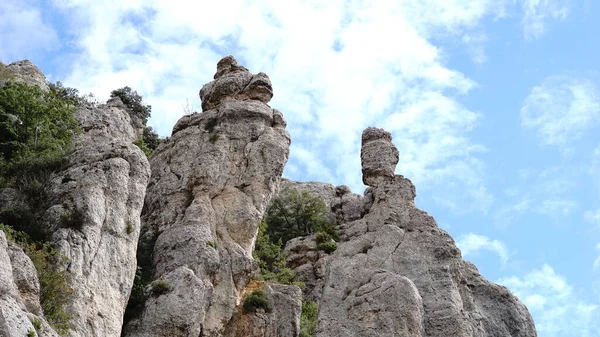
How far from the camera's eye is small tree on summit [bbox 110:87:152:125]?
61.2 metres

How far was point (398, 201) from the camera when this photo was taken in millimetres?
38656

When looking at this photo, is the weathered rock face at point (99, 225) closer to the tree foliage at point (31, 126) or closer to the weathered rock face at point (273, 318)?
the tree foliage at point (31, 126)

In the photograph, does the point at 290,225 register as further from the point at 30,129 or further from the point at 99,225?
the point at 99,225

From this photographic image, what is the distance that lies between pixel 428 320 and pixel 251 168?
1407 cm

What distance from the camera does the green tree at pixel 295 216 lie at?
57.9 metres

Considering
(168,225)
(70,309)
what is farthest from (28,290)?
(168,225)

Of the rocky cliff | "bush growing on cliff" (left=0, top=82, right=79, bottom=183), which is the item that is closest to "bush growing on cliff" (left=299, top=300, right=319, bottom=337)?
the rocky cliff

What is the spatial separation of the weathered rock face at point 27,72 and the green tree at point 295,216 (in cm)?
1774

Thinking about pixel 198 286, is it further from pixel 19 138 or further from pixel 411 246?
pixel 19 138

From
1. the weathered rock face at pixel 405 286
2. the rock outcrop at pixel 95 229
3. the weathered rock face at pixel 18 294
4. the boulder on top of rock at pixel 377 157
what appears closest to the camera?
the weathered rock face at pixel 18 294

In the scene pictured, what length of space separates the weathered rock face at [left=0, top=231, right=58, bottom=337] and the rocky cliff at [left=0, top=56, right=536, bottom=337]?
5 cm

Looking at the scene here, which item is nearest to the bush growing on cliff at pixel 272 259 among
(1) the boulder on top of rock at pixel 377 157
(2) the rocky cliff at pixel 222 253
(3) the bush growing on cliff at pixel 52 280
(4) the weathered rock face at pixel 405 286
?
(2) the rocky cliff at pixel 222 253

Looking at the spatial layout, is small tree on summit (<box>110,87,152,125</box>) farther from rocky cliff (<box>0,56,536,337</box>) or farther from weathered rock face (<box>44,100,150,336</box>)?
weathered rock face (<box>44,100,150,336</box>)

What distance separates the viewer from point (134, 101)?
61.7 meters
